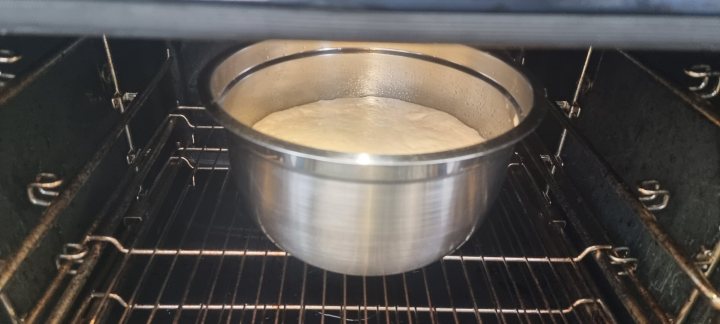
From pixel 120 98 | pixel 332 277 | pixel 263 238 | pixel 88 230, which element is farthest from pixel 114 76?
pixel 332 277

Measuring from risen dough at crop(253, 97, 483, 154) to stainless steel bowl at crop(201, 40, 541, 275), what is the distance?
41 mm

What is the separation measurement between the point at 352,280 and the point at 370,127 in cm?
30

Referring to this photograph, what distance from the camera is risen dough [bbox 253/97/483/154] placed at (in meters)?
0.89

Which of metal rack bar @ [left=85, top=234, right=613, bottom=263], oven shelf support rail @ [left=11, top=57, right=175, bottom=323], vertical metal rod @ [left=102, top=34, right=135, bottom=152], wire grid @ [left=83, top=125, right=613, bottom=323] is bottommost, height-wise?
wire grid @ [left=83, top=125, right=613, bottom=323]

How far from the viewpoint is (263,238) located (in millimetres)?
1077

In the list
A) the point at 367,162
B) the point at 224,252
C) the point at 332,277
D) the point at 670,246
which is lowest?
the point at 332,277

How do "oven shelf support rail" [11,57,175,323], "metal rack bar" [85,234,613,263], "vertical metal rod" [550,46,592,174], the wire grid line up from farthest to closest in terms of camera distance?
"vertical metal rod" [550,46,592,174] < the wire grid < "metal rack bar" [85,234,613,263] < "oven shelf support rail" [11,57,175,323]

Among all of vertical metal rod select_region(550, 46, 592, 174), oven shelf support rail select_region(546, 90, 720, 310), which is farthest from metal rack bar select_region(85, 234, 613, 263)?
vertical metal rod select_region(550, 46, 592, 174)

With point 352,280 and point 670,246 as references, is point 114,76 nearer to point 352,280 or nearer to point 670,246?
point 352,280

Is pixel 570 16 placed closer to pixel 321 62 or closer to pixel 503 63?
pixel 503 63

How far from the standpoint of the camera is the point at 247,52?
92 centimetres

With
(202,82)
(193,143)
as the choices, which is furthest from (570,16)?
(193,143)

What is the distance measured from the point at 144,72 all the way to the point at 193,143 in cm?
25

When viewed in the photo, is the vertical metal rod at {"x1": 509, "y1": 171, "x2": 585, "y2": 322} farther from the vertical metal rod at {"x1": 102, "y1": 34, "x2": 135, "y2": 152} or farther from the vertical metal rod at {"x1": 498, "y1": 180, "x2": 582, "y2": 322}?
Answer: the vertical metal rod at {"x1": 102, "y1": 34, "x2": 135, "y2": 152}
